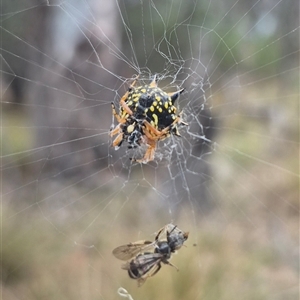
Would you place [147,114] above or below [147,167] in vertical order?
above

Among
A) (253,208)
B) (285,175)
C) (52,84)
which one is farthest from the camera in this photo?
(285,175)

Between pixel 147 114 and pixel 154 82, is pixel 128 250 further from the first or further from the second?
pixel 154 82

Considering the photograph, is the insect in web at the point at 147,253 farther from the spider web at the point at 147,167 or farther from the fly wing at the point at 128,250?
the spider web at the point at 147,167

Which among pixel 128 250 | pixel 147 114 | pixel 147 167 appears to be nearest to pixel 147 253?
pixel 128 250

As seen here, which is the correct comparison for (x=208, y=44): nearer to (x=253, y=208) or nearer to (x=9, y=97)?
(x=253, y=208)

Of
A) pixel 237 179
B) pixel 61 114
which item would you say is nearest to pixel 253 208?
pixel 237 179
